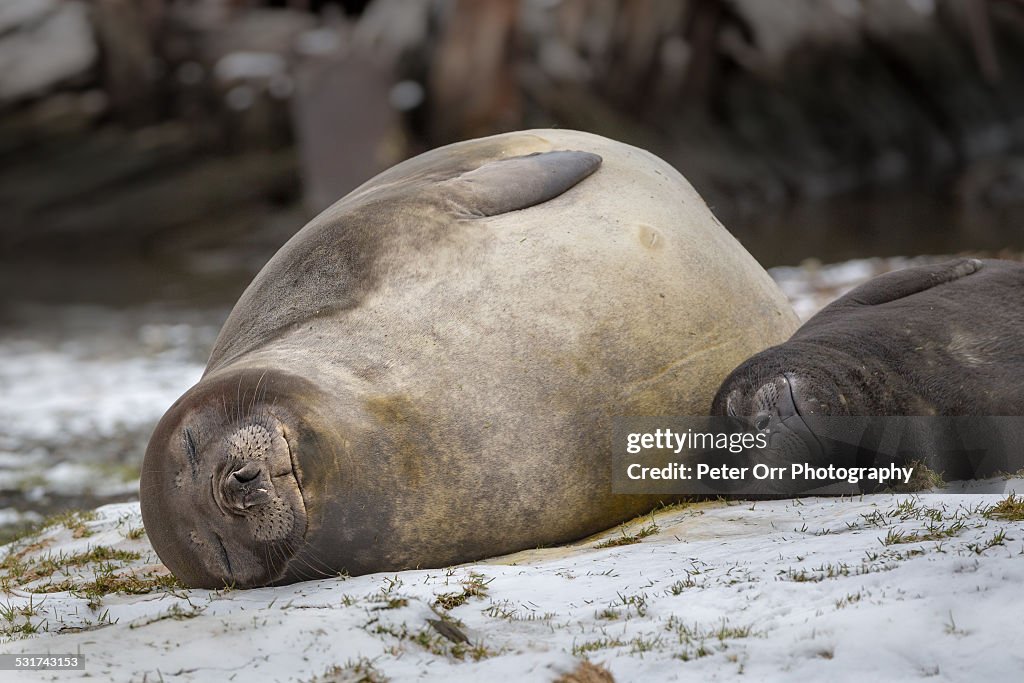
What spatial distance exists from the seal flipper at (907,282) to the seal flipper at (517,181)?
1.49m

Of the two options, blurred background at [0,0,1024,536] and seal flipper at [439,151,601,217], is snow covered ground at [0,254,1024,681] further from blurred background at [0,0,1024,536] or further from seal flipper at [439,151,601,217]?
blurred background at [0,0,1024,536]

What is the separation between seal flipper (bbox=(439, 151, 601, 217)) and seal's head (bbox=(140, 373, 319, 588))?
4.84 feet

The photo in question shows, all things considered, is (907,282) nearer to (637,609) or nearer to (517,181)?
(517,181)

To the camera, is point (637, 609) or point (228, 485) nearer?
point (637, 609)

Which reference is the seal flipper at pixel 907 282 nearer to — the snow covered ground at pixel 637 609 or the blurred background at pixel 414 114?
the snow covered ground at pixel 637 609

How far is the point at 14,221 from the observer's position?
767 inches

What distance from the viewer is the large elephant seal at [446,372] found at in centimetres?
472

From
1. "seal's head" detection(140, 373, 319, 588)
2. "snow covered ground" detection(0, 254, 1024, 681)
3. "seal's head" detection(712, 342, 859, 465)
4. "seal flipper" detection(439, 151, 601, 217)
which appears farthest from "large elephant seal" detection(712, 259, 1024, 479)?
"seal's head" detection(140, 373, 319, 588)

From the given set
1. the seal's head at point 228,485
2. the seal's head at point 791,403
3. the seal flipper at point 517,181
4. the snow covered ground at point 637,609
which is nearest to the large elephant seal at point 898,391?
the seal's head at point 791,403

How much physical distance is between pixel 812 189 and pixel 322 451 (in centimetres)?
1982

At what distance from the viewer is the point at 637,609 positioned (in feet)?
13.6

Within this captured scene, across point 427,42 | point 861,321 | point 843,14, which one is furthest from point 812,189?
point 861,321

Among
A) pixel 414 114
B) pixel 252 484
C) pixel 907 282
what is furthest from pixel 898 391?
pixel 414 114

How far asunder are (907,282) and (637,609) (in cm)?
301
